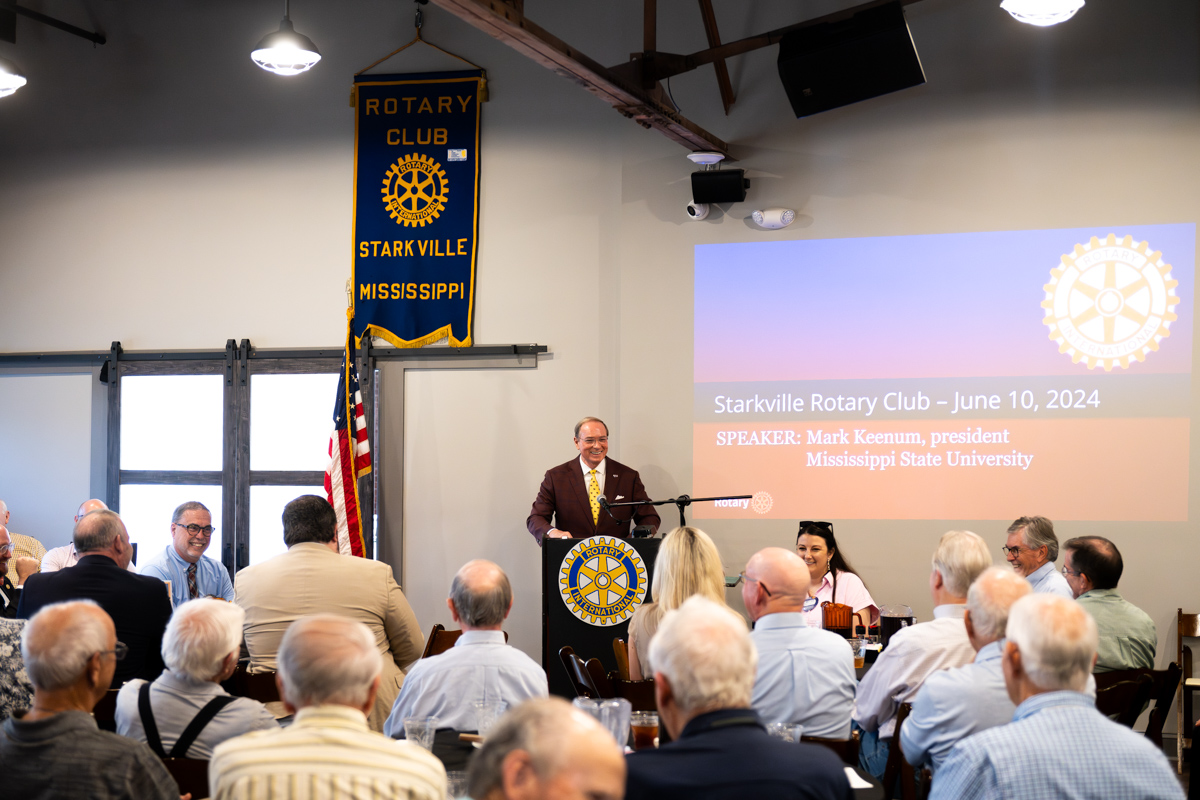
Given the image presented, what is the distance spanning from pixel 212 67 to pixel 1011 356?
6031 millimetres

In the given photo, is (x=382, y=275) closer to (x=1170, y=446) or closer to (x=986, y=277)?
(x=986, y=277)

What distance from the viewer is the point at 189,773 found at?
254 cm

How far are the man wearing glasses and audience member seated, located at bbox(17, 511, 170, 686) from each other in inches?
61.9

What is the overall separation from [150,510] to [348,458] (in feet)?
6.17

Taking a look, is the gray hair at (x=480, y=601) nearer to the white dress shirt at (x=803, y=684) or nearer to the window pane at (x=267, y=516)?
the white dress shirt at (x=803, y=684)

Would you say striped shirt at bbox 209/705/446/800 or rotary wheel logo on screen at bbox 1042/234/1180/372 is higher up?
rotary wheel logo on screen at bbox 1042/234/1180/372

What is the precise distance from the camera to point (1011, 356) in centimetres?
A: 630

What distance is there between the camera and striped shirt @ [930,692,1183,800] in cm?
201

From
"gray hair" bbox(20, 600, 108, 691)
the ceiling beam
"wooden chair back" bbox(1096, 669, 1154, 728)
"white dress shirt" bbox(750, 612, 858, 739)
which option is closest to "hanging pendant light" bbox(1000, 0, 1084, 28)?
the ceiling beam

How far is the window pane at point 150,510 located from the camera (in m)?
7.60

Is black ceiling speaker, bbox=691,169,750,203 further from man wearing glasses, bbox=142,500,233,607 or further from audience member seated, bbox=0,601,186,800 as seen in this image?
audience member seated, bbox=0,601,186,800

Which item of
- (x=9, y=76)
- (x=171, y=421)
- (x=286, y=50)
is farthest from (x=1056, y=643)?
(x=171, y=421)

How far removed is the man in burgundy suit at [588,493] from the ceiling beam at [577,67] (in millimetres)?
1866

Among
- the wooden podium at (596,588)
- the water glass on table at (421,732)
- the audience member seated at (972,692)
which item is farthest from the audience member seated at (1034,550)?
the water glass on table at (421,732)
